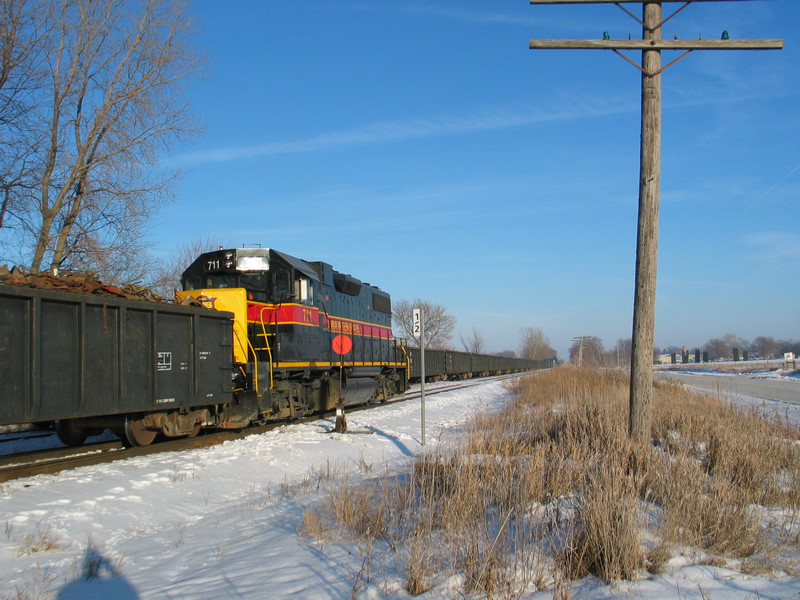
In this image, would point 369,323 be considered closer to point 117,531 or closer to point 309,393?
point 309,393

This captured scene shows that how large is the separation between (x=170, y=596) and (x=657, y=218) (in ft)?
24.7

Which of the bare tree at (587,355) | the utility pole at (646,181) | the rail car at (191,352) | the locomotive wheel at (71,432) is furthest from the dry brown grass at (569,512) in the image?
the bare tree at (587,355)

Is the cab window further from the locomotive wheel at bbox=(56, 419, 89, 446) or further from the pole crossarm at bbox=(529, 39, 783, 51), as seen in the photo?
the pole crossarm at bbox=(529, 39, 783, 51)

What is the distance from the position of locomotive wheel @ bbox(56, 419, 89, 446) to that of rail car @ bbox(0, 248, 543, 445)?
1.0 inches

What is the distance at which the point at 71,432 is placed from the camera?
31.7 feet

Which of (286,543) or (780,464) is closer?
(286,543)

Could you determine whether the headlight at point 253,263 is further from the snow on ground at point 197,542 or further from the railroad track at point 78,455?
the snow on ground at point 197,542

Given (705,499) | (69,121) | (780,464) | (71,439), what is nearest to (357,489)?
(705,499)

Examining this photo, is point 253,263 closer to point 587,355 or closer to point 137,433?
point 137,433

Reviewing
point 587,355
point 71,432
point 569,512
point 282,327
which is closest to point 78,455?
point 71,432

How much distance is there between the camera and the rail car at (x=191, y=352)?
6965 millimetres

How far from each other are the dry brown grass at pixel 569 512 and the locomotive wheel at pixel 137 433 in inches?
154

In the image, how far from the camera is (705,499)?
521 centimetres

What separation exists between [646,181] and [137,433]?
8.73m
